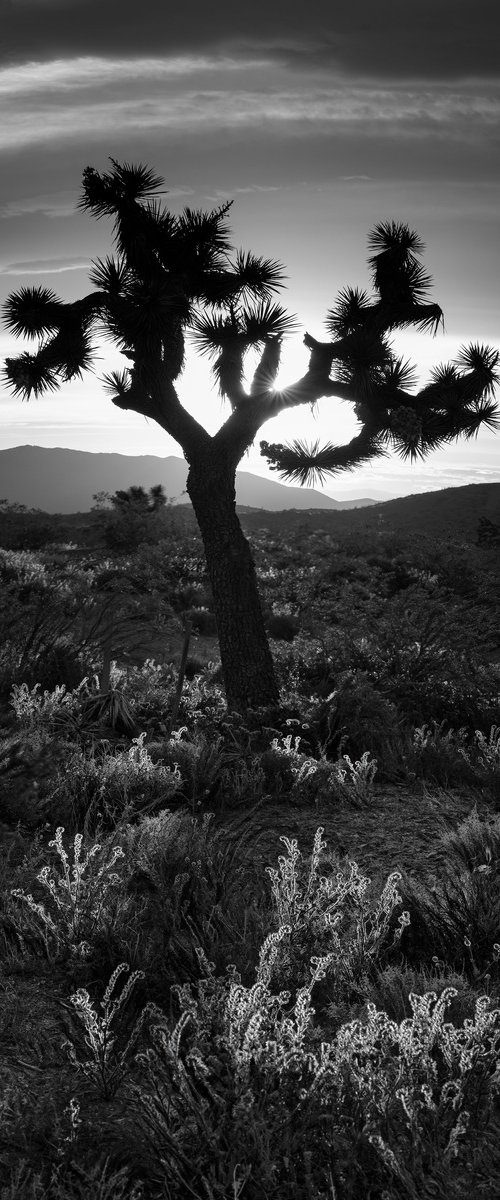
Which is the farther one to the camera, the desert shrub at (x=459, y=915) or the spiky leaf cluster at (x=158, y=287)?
the spiky leaf cluster at (x=158, y=287)

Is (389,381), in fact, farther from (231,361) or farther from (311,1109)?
(311,1109)

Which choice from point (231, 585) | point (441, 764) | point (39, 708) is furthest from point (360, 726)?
point (39, 708)

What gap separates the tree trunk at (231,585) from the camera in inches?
364

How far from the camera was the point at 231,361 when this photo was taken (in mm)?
9742

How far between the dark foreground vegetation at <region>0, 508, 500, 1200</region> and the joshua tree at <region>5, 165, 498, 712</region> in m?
1.68

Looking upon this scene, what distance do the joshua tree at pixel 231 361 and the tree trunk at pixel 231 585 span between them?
0.01 metres

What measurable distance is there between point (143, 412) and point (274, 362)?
5.29 feet

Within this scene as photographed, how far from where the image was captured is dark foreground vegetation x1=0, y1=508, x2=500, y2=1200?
2244mm

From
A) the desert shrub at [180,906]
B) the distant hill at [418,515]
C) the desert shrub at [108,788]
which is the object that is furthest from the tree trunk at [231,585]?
the distant hill at [418,515]

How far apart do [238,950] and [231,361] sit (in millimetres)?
7586

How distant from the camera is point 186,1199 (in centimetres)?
215

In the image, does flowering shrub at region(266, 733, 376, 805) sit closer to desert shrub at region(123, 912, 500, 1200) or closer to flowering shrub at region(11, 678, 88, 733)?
flowering shrub at region(11, 678, 88, 733)

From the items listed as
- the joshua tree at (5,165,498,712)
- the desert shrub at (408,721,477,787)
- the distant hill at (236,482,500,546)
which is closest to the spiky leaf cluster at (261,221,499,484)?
the joshua tree at (5,165,498,712)

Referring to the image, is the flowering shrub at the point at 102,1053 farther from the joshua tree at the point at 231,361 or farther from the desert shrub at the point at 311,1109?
the joshua tree at the point at 231,361
